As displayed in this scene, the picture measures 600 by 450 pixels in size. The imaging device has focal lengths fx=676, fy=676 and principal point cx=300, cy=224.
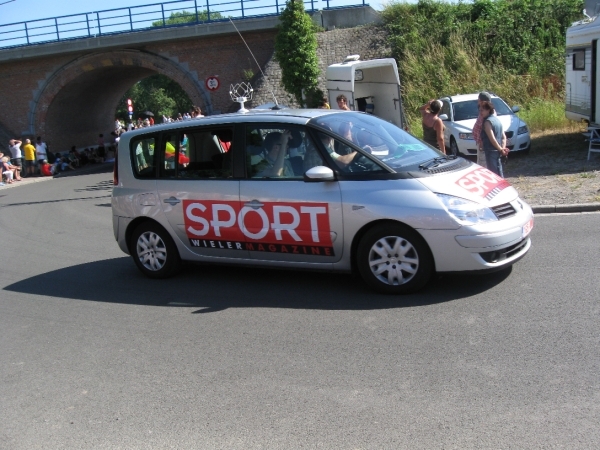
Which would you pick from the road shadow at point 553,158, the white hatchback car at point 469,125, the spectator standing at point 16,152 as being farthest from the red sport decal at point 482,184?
the spectator standing at point 16,152

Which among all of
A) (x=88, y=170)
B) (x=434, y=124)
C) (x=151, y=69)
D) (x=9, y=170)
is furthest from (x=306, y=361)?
(x=151, y=69)

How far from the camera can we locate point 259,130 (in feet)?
23.9

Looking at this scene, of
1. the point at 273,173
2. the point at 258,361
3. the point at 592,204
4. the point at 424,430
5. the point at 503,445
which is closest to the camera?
the point at 503,445

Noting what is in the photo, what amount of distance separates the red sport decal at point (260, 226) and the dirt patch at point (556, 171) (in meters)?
5.17

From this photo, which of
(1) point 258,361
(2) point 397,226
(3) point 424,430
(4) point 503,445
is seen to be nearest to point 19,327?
(1) point 258,361

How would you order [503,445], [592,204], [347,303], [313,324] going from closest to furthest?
[503,445] < [313,324] < [347,303] < [592,204]

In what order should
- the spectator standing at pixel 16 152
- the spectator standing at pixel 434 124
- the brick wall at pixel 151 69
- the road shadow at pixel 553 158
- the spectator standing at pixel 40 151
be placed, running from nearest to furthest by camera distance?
the spectator standing at pixel 434 124 → the road shadow at pixel 553 158 → the brick wall at pixel 151 69 → the spectator standing at pixel 16 152 → the spectator standing at pixel 40 151

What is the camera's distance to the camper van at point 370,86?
1744cm

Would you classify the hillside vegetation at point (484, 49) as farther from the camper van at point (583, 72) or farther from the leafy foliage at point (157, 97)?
the leafy foliage at point (157, 97)

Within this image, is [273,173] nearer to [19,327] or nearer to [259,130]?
[259,130]

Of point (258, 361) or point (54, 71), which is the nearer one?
point (258, 361)

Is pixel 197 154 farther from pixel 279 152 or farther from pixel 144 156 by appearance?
pixel 279 152

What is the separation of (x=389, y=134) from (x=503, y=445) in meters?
4.28

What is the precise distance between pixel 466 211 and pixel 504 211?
1.51 ft
